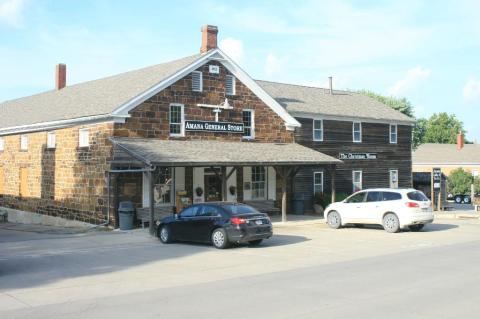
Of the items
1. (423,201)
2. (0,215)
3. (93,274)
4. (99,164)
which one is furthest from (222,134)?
(93,274)

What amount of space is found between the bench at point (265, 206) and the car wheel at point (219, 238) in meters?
11.7

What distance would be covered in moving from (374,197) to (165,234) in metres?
8.57

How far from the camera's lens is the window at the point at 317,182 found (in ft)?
113

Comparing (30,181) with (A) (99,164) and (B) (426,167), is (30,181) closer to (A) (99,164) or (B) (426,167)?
(A) (99,164)

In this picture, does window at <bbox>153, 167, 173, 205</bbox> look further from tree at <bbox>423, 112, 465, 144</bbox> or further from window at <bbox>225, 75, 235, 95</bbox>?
tree at <bbox>423, 112, 465, 144</bbox>

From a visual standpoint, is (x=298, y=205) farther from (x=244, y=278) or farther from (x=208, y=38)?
(x=244, y=278)

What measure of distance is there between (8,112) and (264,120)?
17741mm

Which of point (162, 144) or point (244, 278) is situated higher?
point (162, 144)

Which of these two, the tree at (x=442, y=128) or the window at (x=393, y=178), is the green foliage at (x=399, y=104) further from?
the tree at (x=442, y=128)

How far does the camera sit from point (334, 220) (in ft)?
79.4

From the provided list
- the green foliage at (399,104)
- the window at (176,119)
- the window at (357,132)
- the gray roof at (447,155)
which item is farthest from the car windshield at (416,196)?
the gray roof at (447,155)

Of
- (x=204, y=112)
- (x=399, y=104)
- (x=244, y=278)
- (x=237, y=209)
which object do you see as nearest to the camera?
(x=244, y=278)

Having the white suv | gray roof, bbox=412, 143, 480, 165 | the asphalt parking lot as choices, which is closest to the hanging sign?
the white suv

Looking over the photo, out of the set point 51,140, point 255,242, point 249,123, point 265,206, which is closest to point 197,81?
point 249,123
